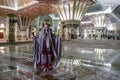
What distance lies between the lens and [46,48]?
4.38 m

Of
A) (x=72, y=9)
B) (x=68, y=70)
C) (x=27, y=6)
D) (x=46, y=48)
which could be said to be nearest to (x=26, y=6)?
(x=27, y=6)

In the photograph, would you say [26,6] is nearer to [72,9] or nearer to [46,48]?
[72,9]

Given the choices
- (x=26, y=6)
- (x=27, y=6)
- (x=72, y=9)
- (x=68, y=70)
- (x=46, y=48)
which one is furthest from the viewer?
(x=26, y=6)

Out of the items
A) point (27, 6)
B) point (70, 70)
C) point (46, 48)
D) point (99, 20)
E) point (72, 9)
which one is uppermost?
point (27, 6)

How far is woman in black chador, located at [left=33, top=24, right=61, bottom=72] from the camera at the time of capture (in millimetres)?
4371

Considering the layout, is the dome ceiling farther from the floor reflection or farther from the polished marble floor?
the floor reflection

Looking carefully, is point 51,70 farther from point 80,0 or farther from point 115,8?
point 115,8

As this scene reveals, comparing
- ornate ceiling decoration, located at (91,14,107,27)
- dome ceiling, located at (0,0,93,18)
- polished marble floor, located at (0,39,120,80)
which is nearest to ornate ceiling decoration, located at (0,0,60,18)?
dome ceiling, located at (0,0,93,18)

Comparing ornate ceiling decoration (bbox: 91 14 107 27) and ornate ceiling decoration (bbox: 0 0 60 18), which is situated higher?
ornate ceiling decoration (bbox: 0 0 60 18)

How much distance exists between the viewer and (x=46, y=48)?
4383 mm

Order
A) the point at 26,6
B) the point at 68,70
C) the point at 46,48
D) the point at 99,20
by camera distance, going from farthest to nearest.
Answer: the point at 99,20
the point at 26,6
the point at 68,70
the point at 46,48

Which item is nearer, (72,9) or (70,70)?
(70,70)

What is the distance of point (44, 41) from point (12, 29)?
13.8 meters

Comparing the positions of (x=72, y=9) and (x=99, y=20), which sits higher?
(x=72, y=9)
